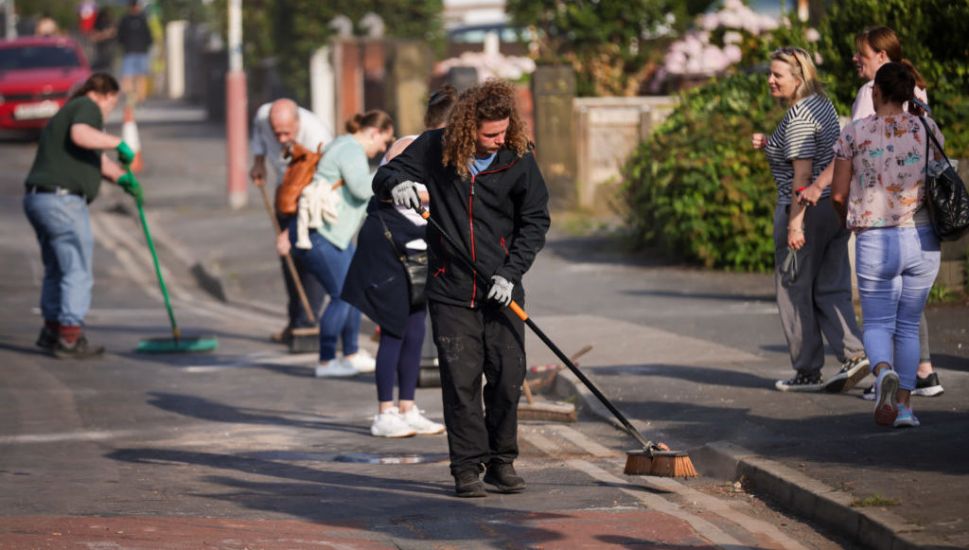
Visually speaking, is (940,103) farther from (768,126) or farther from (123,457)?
(123,457)

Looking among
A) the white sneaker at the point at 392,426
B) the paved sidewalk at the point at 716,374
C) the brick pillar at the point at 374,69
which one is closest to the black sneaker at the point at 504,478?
the paved sidewalk at the point at 716,374

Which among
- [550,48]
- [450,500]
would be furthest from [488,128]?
[550,48]

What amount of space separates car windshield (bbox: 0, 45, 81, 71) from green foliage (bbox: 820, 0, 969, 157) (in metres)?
20.2

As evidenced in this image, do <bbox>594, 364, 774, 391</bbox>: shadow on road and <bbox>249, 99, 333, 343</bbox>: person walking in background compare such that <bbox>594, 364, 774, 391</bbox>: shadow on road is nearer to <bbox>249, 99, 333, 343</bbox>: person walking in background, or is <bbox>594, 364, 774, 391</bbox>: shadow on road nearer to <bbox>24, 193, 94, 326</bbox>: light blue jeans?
<bbox>249, 99, 333, 343</bbox>: person walking in background

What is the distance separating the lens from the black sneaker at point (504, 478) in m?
7.73

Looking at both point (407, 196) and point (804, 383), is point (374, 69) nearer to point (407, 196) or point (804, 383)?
point (804, 383)

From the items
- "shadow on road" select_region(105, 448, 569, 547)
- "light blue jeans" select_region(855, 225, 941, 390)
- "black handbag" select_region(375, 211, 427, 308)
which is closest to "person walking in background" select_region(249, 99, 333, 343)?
"black handbag" select_region(375, 211, 427, 308)

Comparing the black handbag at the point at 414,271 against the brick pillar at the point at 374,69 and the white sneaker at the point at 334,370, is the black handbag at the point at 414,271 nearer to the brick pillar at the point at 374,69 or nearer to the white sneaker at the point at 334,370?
the white sneaker at the point at 334,370

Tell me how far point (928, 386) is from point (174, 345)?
6045 mm

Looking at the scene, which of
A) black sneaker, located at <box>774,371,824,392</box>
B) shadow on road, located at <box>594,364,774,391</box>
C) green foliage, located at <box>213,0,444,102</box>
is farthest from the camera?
green foliage, located at <box>213,0,444,102</box>

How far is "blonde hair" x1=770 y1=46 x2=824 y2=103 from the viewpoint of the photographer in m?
9.42

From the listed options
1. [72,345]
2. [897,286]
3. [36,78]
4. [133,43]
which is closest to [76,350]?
[72,345]

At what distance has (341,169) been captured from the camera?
36.9 ft

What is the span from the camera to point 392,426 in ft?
30.9
